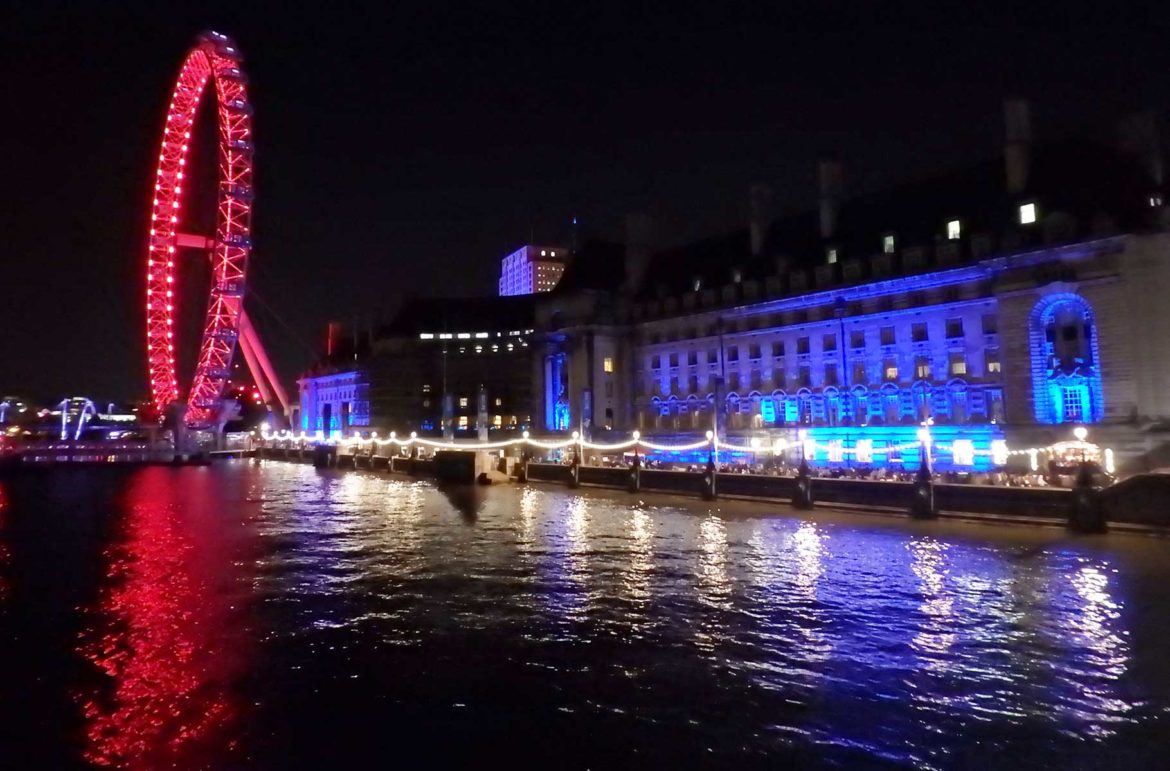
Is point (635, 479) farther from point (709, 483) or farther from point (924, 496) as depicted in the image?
point (924, 496)

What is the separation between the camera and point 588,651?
1367 centimetres

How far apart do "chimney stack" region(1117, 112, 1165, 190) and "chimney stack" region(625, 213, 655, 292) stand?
1984 inches

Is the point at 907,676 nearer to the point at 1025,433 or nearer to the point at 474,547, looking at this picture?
the point at 474,547

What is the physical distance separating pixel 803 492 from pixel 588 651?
86.4 ft

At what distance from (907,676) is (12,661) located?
45.4 feet

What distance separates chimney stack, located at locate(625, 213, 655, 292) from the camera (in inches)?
3875

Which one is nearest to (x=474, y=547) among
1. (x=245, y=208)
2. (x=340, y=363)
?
(x=245, y=208)

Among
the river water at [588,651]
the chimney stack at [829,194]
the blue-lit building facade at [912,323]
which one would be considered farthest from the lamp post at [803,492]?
the chimney stack at [829,194]

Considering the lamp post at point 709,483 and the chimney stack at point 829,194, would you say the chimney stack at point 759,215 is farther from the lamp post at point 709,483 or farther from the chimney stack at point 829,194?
the lamp post at point 709,483

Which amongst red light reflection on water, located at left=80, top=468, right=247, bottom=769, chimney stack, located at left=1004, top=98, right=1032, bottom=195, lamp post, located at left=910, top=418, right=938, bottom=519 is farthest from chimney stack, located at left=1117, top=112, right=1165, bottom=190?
red light reflection on water, located at left=80, top=468, right=247, bottom=769

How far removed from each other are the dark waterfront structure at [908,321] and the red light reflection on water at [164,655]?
34.4 metres

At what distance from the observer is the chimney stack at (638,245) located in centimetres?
9844

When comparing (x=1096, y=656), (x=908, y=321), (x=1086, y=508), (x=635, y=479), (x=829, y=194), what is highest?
(x=829, y=194)

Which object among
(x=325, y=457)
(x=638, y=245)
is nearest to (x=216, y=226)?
(x=325, y=457)
